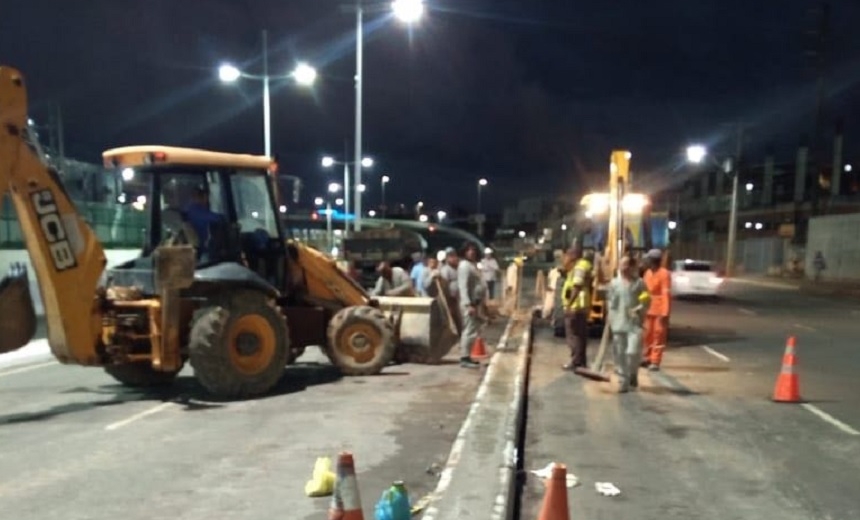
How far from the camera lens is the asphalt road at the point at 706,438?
21.2 feet

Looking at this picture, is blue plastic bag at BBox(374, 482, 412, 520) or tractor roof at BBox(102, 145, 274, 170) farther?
tractor roof at BBox(102, 145, 274, 170)

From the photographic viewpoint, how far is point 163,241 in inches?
435

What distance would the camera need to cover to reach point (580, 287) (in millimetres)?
12344

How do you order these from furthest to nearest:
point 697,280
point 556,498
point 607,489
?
point 697,280 < point 607,489 < point 556,498

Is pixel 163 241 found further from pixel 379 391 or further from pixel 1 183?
pixel 379 391

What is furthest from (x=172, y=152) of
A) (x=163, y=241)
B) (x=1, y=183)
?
(x=1, y=183)

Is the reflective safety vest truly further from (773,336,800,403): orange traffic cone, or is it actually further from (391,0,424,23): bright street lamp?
(391,0,424,23): bright street lamp

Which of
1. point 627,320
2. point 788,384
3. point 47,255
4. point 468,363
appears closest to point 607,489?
point 627,320

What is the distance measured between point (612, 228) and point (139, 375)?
31.1ft

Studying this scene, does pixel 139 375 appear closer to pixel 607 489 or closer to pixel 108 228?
pixel 607 489

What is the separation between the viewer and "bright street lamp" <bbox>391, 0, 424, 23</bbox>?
19953 millimetres

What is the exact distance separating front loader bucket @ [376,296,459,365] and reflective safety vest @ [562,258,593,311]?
209 centimetres

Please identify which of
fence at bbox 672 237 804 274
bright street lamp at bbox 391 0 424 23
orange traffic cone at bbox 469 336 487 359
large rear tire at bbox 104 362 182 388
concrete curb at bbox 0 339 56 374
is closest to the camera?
large rear tire at bbox 104 362 182 388

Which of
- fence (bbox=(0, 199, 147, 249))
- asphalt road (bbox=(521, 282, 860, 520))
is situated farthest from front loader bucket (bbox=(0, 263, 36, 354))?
fence (bbox=(0, 199, 147, 249))
